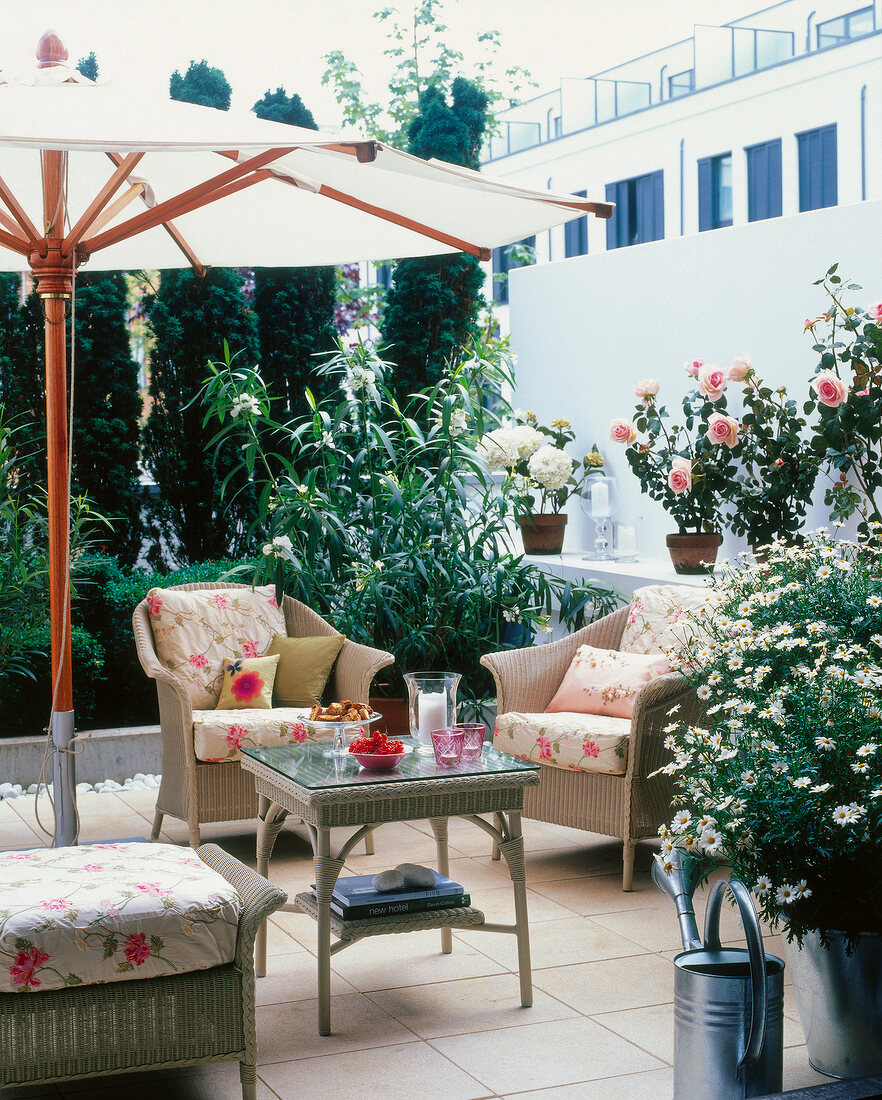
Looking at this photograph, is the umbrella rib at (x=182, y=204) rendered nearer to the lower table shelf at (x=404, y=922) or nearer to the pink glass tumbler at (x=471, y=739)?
the pink glass tumbler at (x=471, y=739)

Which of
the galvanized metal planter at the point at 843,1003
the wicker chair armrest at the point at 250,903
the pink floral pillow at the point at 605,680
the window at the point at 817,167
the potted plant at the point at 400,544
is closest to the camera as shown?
the wicker chair armrest at the point at 250,903

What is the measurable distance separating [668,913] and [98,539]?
403 centimetres

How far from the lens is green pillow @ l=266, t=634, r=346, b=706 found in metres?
4.83

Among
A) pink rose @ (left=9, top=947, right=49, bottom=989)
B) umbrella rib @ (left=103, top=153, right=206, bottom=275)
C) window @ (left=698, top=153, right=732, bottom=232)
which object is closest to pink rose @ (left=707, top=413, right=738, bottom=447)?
umbrella rib @ (left=103, top=153, right=206, bottom=275)

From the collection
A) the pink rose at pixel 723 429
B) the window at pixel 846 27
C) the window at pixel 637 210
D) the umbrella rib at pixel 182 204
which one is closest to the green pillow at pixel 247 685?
the umbrella rib at pixel 182 204

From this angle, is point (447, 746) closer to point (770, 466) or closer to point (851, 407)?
point (851, 407)

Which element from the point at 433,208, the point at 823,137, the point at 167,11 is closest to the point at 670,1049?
the point at 433,208

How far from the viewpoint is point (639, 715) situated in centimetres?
410

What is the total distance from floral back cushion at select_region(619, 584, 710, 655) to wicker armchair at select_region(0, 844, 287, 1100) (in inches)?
92.8

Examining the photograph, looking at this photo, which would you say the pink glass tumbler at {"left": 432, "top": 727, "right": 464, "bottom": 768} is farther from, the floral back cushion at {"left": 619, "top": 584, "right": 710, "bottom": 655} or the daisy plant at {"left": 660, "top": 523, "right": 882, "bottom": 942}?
the floral back cushion at {"left": 619, "top": 584, "right": 710, "bottom": 655}

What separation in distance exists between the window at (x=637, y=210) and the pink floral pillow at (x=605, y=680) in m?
14.4

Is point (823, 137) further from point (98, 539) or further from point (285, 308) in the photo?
point (98, 539)

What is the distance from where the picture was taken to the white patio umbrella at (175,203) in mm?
2752

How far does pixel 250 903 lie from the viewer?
256 cm
